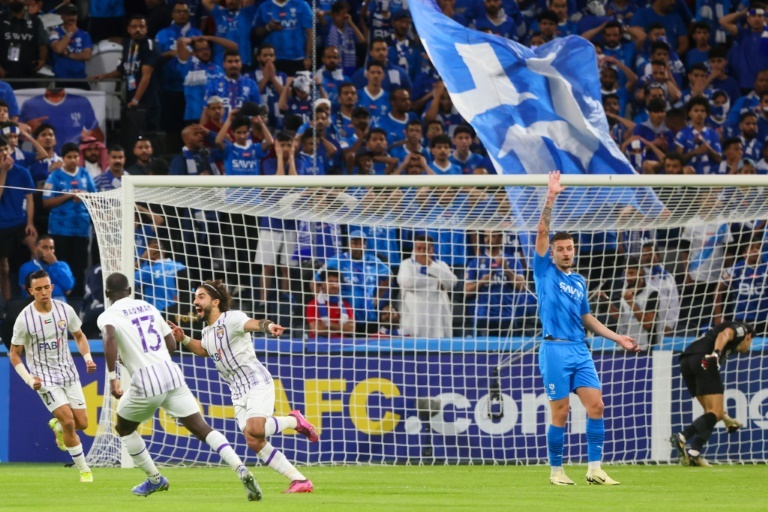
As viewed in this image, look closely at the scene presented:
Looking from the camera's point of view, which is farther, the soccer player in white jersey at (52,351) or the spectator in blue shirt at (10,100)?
the spectator in blue shirt at (10,100)

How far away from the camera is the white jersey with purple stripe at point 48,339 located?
1311 cm

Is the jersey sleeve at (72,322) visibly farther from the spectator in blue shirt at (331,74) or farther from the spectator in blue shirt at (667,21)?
the spectator in blue shirt at (667,21)

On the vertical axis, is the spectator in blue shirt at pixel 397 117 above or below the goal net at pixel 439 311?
above

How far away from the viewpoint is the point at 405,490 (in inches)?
441

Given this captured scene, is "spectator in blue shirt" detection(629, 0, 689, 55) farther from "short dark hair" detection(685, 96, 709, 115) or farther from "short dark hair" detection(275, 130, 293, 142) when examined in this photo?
"short dark hair" detection(275, 130, 293, 142)

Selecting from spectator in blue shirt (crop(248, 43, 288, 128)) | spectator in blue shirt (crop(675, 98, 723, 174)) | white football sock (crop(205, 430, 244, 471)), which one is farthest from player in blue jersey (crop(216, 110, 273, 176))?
white football sock (crop(205, 430, 244, 471))

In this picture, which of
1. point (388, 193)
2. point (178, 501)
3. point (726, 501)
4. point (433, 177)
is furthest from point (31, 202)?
point (726, 501)

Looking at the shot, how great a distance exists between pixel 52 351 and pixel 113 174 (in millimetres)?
4280

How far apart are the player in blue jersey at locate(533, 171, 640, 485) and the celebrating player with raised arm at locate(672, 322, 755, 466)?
10.7ft

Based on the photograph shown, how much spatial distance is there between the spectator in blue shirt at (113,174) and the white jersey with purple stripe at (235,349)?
5.91 metres

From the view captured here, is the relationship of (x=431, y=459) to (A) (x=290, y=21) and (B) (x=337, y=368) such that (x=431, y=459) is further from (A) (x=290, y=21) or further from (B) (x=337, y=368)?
(A) (x=290, y=21)

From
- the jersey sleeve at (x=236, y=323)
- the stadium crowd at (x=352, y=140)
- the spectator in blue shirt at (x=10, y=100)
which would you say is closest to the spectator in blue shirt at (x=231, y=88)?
the stadium crowd at (x=352, y=140)

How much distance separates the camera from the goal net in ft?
50.1

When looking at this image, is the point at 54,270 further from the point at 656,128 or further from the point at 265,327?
the point at 656,128
